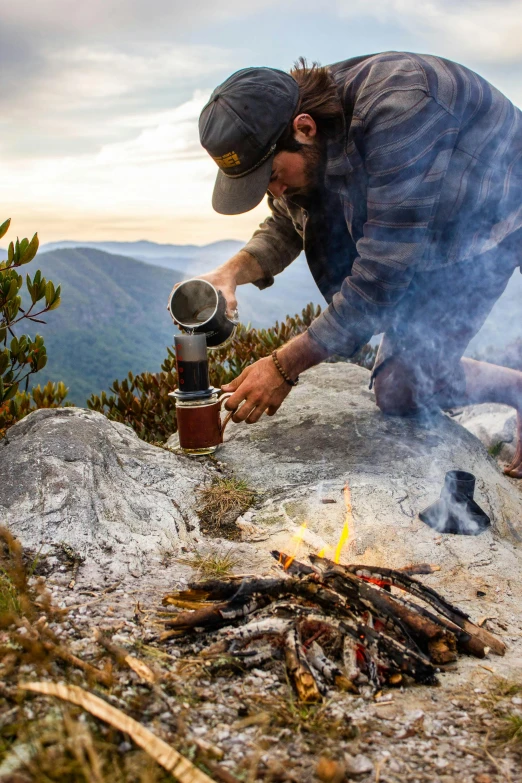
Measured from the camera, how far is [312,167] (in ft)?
11.7

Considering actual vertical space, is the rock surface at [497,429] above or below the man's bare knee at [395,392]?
below

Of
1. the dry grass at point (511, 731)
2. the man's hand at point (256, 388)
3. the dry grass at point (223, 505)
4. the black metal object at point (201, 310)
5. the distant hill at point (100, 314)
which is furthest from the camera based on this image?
the distant hill at point (100, 314)

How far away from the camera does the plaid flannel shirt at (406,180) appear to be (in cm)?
321


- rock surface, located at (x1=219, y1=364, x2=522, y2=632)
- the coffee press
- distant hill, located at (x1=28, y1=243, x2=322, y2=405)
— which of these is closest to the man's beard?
the coffee press

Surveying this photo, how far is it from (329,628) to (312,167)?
97.4 inches

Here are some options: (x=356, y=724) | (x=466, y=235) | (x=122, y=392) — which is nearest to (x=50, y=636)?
(x=356, y=724)

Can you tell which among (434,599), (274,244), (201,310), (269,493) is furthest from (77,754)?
(274,244)

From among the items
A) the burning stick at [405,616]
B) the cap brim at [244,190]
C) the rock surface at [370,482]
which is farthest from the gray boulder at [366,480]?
the cap brim at [244,190]

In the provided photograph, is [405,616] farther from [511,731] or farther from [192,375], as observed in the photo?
[192,375]

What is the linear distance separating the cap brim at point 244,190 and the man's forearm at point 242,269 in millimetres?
678

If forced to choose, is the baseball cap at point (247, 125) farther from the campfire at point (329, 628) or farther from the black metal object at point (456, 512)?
the campfire at point (329, 628)

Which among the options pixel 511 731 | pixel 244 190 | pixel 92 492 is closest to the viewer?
pixel 511 731

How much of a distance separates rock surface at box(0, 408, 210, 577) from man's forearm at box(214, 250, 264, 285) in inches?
50.3

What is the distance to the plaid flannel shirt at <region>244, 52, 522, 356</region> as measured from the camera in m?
3.21
